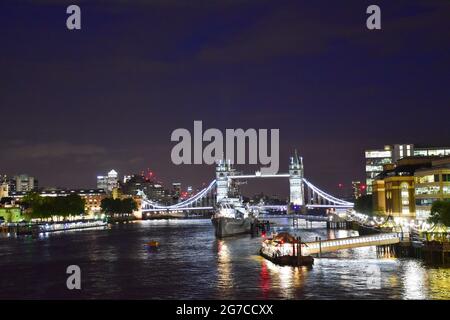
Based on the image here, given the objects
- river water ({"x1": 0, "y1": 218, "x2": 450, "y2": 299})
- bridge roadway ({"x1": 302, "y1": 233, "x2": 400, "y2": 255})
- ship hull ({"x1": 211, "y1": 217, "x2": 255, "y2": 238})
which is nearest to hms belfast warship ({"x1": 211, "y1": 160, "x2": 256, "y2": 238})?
ship hull ({"x1": 211, "y1": 217, "x2": 255, "y2": 238})

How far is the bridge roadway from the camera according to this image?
43.5 meters

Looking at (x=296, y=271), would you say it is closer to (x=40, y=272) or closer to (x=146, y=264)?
(x=146, y=264)

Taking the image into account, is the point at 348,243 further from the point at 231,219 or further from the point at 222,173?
the point at 222,173

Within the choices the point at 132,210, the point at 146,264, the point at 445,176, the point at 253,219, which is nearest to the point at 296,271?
the point at 146,264

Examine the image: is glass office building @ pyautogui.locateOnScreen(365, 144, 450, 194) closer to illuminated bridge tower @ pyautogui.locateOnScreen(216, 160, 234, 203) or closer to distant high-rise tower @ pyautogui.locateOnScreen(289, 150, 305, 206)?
distant high-rise tower @ pyautogui.locateOnScreen(289, 150, 305, 206)

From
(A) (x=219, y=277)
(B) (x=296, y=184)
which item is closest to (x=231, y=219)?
(A) (x=219, y=277)

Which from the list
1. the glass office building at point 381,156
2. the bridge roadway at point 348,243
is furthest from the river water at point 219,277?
the glass office building at point 381,156

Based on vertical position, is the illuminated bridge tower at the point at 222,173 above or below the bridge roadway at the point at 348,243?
above

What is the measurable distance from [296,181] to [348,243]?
124 metres

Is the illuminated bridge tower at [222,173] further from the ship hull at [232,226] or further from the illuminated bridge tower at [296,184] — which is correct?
the ship hull at [232,226]

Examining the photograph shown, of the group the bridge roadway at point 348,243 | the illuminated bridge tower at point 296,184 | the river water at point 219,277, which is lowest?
the river water at point 219,277

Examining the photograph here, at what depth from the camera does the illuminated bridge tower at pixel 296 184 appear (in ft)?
523

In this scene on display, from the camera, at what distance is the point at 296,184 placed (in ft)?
548
